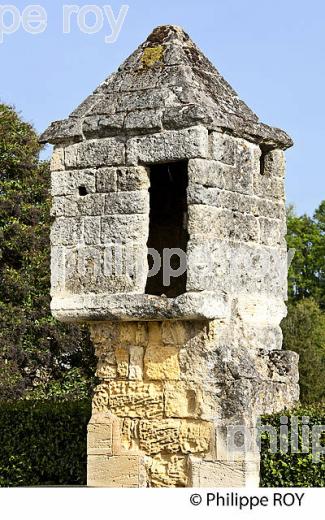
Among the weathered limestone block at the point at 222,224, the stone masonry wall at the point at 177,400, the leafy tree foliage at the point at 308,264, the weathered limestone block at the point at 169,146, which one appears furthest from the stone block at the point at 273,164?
the leafy tree foliage at the point at 308,264

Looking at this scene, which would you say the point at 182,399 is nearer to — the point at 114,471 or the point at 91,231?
the point at 114,471

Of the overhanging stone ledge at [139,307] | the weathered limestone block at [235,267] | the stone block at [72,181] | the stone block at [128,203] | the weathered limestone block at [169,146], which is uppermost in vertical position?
the weathered limestone block at [169,146]

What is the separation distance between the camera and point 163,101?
9.84 metres

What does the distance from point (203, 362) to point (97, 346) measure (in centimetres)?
112

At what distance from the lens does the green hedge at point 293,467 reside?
9648 mm

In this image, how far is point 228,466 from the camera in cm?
946

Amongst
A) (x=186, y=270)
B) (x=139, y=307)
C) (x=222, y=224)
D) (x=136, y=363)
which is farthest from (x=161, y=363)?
(x=222, y=224)

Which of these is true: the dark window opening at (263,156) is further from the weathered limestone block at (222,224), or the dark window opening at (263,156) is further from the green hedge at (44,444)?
the green hedge at (44,444)

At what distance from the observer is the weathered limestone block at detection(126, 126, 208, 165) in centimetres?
953

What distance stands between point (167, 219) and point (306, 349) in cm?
1600

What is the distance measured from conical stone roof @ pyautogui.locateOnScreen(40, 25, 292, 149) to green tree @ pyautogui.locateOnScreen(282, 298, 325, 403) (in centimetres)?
1485

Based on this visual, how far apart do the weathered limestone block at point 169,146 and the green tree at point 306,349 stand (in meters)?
15.3

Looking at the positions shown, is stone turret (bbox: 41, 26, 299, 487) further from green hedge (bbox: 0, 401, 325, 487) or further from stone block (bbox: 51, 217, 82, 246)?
green hedge (bbox: 0, 401, 325, 487)
